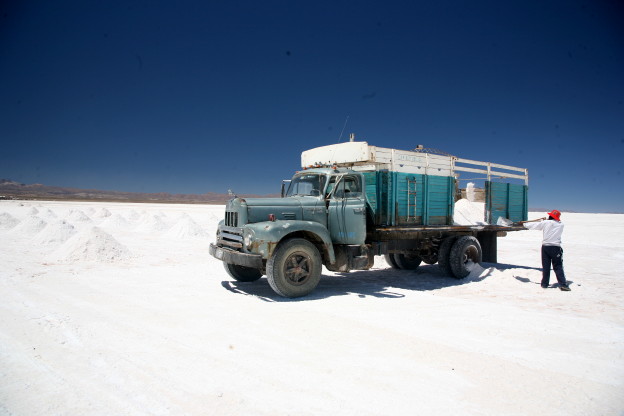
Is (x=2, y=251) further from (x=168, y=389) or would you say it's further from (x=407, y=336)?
(x=407, y=336)

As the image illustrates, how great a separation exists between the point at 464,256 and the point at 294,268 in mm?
5121

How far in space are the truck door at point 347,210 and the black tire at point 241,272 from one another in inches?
86.3

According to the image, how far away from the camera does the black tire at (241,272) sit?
891 cm

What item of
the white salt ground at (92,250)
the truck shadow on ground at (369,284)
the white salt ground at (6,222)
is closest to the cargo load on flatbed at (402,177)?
the truck shadow on ground at (369,284)

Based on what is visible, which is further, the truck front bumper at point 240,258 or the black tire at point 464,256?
the black tire at point 464,256

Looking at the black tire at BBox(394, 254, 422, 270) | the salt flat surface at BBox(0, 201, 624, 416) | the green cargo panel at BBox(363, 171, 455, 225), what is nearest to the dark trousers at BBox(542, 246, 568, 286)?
the salt flat surface at BBox(0, 201, 624, 416)

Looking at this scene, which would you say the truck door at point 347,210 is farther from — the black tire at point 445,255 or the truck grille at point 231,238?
the black tire at point 445,255

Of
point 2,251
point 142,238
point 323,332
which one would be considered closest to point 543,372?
point 323,332

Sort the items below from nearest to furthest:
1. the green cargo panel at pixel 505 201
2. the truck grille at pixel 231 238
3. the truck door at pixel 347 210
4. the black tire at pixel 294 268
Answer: the black tire at pixel 294 268
the truck grille at pixel 231 238
the truck door at pixel 347 210
the green cargo panel at pixel 505 201

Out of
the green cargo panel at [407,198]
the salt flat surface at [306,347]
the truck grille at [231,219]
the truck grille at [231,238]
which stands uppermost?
the green cargo panel at [407,198]

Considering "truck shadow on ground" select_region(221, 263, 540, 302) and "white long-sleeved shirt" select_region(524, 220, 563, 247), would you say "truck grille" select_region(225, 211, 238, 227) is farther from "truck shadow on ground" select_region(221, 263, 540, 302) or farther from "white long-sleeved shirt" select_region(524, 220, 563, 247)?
"white long-sleeved shirt" select_region(524, 220, 563, 247)

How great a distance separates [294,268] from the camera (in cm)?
758

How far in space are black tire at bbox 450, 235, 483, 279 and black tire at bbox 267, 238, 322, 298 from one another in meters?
4.24

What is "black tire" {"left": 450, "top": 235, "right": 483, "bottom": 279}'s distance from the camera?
394 inches
